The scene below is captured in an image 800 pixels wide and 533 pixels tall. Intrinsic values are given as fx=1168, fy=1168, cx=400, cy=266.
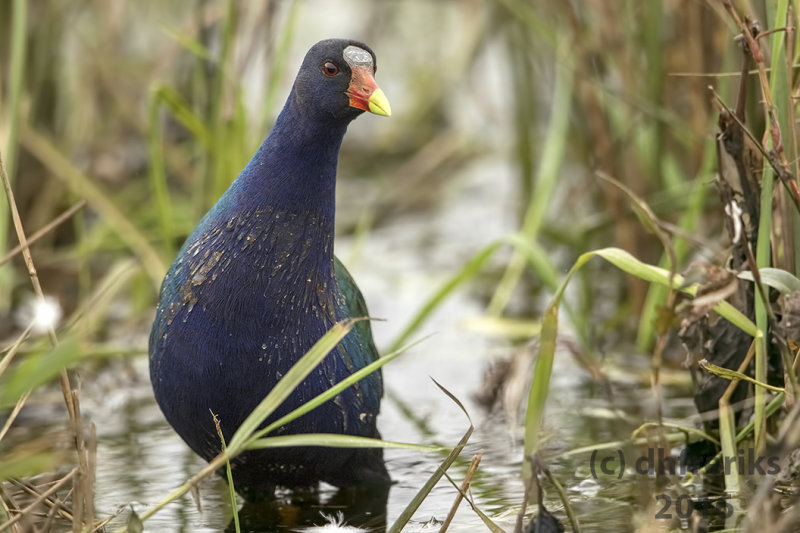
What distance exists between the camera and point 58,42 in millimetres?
4680

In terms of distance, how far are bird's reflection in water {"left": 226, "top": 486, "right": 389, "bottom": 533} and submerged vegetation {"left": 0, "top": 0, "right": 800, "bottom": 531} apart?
0.41 feet

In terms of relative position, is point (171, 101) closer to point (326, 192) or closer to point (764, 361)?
point (326, 192)

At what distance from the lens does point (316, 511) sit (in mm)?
2762

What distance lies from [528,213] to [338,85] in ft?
5.79

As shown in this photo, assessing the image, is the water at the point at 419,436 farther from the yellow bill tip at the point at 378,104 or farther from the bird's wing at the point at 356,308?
the yellow bill tip at the point at 378,104

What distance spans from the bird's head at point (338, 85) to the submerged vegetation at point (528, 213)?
553mm

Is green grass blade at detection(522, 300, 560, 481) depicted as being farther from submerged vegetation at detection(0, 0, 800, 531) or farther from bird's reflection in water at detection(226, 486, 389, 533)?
bird's reflection in water at detection(226, 486, 389, 533)

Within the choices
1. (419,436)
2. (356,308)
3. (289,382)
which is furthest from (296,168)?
(419,436)

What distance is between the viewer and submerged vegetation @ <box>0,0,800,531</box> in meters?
2.21

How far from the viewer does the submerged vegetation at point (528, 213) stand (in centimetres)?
221

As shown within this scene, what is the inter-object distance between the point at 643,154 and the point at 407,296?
1199mm

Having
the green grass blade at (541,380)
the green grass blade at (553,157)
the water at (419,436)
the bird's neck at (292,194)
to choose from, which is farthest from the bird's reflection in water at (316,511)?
the green grass blade at (553,157)

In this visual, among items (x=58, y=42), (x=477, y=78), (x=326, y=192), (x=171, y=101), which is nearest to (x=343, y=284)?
(x=326, y=192)

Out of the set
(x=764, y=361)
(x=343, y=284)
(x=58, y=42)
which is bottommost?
(x=764, y=361)
